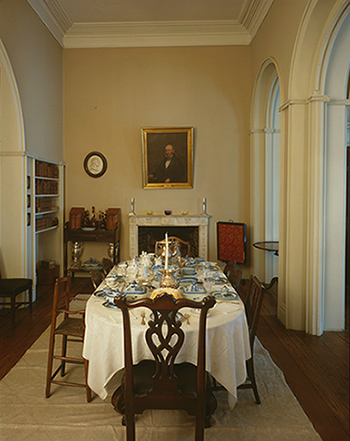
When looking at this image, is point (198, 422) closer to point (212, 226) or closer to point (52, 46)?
point (212, 226)

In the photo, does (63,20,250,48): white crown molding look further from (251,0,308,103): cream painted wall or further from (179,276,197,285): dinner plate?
(179,276,197,285): dinner plate

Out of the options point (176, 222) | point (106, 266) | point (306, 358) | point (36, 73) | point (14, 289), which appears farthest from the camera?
point (176, 222)

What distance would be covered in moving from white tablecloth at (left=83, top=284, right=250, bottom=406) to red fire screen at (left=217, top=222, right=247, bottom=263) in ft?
13.4

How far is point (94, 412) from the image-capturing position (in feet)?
9.23

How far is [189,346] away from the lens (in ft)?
7.88

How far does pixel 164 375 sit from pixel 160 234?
506 centimetres

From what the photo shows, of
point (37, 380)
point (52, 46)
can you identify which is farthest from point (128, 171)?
point (37, 380)

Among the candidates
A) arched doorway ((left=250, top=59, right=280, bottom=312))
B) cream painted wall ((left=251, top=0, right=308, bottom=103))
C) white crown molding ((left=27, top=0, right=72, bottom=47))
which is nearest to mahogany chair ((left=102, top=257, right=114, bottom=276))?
cream painted wall ((left=251, top=0, right=308, bottom=103))

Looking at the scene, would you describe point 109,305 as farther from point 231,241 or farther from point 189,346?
point 231,241

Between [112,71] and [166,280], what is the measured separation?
5.41 meters

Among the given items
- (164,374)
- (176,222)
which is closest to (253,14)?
(176,222)

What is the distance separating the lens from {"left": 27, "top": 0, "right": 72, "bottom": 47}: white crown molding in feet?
18.9

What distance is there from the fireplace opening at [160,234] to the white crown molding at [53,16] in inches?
155

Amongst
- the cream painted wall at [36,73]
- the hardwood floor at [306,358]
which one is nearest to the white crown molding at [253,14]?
the cream painted wall at [36,73]
